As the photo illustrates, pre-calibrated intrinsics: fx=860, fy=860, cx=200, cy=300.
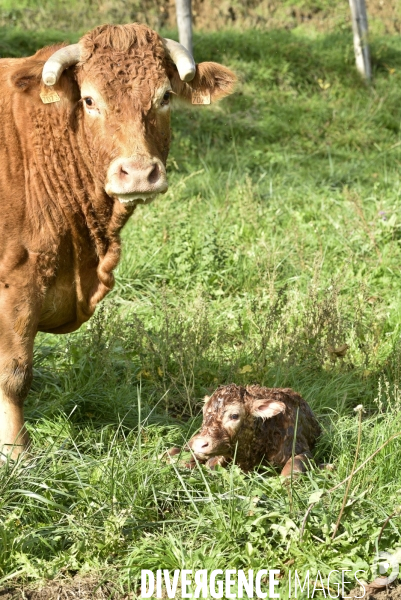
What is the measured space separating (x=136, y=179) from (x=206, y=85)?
1070mm

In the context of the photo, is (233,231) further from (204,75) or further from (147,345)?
(204,75)

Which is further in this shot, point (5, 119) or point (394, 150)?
point (394, 150)

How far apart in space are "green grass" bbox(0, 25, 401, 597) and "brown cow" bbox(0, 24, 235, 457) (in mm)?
545

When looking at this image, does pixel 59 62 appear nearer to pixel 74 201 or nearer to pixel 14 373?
pixel 74 201

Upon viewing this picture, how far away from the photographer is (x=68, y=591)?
11.4 ft

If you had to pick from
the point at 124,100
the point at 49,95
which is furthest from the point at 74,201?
the point at 124,100

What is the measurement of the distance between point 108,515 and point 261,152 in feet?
20.5

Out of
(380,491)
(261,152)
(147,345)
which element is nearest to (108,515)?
(380,491)

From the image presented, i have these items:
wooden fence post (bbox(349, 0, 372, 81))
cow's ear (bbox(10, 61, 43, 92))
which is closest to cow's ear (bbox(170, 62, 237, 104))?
cow's ear (bbox(10, 61, 43, 92))

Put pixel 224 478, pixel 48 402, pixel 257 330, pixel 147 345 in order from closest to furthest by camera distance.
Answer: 1. pixel 224 478
2. pixel 48 402
3. pixel 147 345
4. pixel 257 330

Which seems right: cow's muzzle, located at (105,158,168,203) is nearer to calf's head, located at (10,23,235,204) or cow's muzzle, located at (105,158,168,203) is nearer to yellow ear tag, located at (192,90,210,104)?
calf's head, located at (10,23,235,204)

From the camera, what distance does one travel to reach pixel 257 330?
230 inches

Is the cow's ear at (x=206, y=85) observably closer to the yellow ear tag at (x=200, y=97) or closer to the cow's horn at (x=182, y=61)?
the yellow ear tag at (x=200, y=97)

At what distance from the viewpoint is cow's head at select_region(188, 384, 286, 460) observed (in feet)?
13.4
